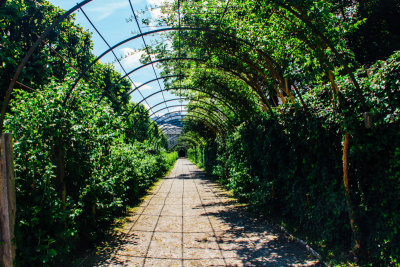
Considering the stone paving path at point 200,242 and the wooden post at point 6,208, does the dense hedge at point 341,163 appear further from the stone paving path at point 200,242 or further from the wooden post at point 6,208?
the wooden post at point 6,208

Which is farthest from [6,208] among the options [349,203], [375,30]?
[375,30]

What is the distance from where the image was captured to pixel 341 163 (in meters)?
4.11

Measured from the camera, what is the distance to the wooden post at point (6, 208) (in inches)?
118

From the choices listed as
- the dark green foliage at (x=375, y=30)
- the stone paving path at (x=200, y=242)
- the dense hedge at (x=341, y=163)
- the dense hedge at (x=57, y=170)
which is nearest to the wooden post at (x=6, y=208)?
the dense hedge at (x=57, y=170)

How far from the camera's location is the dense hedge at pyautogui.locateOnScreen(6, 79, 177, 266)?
3475 millimetres

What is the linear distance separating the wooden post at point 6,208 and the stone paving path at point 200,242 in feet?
5.09

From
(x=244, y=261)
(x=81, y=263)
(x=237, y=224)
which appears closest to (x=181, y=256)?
(x=244, y=261)

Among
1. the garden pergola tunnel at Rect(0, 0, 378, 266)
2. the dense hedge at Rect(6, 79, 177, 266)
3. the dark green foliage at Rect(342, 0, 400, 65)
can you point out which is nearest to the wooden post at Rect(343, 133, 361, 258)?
the garden pergola tunnel at Rect(0, 0, 378, 266)

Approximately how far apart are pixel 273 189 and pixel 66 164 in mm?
4613

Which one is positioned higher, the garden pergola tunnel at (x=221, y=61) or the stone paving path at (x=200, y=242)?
the garden pergola tunnel at (x=221, y=61)

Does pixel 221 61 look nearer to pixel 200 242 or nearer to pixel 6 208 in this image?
pixel 200 242

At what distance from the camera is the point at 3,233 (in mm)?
3018

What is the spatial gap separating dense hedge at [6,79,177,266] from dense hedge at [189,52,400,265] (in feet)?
11.4

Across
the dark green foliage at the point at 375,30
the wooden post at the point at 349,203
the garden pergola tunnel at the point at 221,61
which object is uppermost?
the dark green foliage at the point at 375,30
